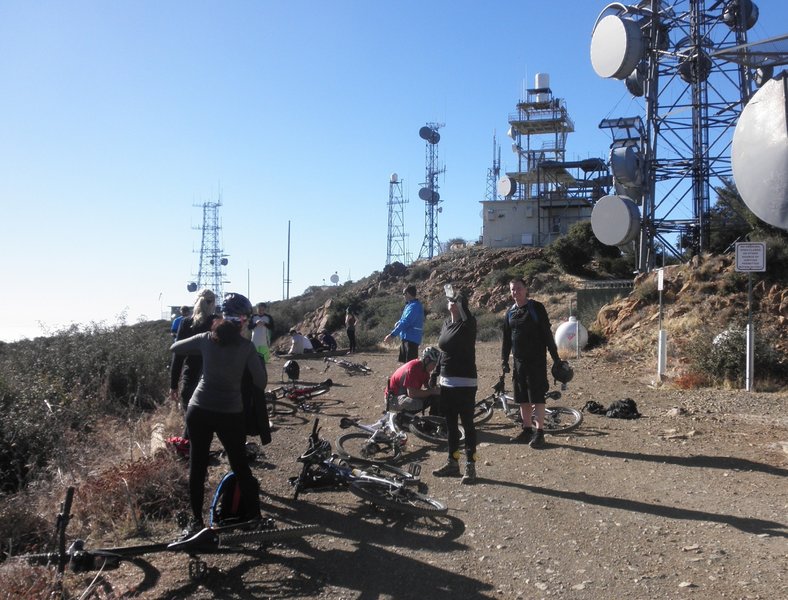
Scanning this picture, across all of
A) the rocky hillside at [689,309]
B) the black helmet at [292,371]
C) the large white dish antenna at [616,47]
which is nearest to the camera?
the black helmet at [292,371]

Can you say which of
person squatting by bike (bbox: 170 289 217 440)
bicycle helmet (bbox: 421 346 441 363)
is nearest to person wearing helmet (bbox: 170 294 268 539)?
person squatting by bike (bbox: 170 289 217 440)

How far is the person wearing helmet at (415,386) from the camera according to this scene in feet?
25.8

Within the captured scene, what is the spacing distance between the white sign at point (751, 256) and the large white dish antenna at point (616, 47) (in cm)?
1388

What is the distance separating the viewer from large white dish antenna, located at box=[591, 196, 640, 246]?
2236 centimetres

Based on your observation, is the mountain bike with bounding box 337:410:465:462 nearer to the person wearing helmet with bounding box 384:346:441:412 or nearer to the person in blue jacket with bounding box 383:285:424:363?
the person wearing helmet with bounding box 384:346:441:412

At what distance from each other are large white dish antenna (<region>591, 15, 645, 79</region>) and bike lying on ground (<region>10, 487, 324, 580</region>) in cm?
2186

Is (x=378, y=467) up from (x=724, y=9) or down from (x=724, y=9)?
down

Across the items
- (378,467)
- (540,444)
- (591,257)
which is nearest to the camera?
(378,467)

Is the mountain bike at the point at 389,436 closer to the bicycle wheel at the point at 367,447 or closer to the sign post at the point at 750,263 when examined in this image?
the bicycle wheel at the point at 367,447

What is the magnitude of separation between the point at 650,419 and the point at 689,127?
58.9ft

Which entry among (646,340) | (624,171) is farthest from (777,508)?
(624,171)

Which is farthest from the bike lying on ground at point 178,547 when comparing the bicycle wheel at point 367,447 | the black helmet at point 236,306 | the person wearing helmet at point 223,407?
the bicycle wheel at point 367,447

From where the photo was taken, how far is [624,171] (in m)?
23.9

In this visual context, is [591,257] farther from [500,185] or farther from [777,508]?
[777,508]
